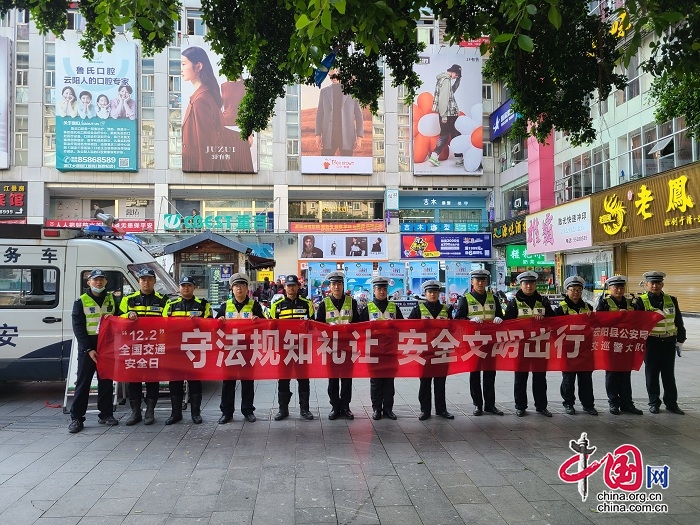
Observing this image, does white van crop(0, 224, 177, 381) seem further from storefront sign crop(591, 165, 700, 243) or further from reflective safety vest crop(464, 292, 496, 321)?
storefront sign crop(591, 165, 700, 243)

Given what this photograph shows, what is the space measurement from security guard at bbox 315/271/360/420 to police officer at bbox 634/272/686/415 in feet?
12.8

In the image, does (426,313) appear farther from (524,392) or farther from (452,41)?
(452,41)

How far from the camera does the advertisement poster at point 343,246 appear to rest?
1358 inches

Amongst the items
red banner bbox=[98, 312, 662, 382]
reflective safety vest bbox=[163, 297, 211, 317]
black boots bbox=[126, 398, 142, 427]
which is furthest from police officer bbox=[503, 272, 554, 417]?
black boots bbox=[126, 398, 142, 427]

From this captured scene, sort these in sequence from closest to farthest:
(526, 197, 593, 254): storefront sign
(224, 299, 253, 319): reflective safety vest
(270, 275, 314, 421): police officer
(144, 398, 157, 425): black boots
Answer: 1. (144, 398, 157, 425): black boots
2. (270, 275, 314, 421): police officer
3. (224, 299, 253, 319): reflective safety vest
4. (526, 197, 593, 254): storefront sign

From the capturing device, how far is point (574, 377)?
6.99m

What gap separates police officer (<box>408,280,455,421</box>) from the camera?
671 cm

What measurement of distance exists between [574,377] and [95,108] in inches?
1339

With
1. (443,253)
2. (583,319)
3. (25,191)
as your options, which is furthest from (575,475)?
(25,191)

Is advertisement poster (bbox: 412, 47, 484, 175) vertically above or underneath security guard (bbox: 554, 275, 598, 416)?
above

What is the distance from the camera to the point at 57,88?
32375 millimetres

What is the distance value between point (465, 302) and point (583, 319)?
1.55 metres

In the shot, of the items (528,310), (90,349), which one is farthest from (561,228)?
(90,349)

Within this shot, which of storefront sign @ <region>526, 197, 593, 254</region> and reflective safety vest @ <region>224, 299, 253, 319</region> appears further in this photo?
storefront sign @ <region>526, 197, 593, 254</region>
